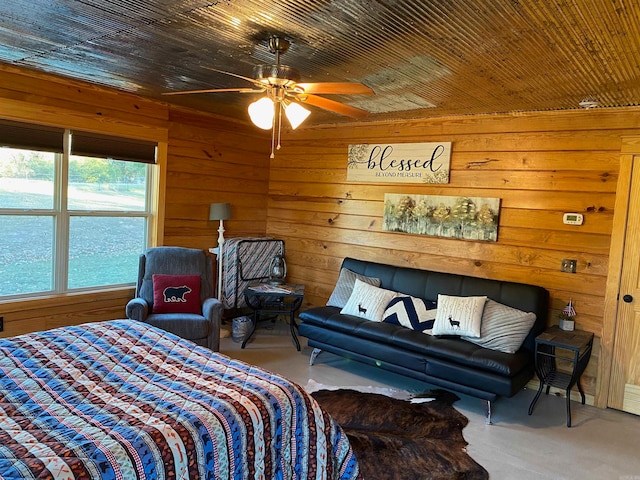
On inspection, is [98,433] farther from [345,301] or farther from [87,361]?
[345,301]

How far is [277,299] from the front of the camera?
199 inches

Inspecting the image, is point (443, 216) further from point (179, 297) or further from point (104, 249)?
point (104, 249)

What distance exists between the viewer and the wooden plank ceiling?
207cm

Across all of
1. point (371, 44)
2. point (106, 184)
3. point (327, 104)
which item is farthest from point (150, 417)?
point (106, 184)

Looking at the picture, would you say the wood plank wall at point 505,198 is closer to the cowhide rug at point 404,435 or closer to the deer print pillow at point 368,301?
the deer print pillow at point 368,301

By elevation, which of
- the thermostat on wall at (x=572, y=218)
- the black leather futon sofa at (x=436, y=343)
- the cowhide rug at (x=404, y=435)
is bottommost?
the cowhide rug at (x=404, y=435)

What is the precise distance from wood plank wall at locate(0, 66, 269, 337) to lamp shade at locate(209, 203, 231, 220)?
14cm

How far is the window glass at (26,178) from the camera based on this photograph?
12.2 ft

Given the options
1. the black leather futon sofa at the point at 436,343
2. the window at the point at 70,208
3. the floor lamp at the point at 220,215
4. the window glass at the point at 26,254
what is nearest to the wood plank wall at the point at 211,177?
the floor lamp at the point at 220,215

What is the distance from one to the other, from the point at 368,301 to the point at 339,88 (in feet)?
7.14

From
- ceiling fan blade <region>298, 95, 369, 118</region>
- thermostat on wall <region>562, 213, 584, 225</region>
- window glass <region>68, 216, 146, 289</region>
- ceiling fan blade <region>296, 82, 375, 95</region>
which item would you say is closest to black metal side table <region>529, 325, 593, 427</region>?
thermostat on wall <region>562, 213, 584, 225</region>

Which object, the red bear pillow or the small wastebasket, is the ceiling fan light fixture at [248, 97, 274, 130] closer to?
the red bear pillow

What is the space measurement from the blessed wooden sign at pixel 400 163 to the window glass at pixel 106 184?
83.4 inches

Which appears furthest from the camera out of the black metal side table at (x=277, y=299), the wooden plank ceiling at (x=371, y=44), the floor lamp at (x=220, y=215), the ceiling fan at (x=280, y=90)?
the floor lamp at (x=220, y=215)
